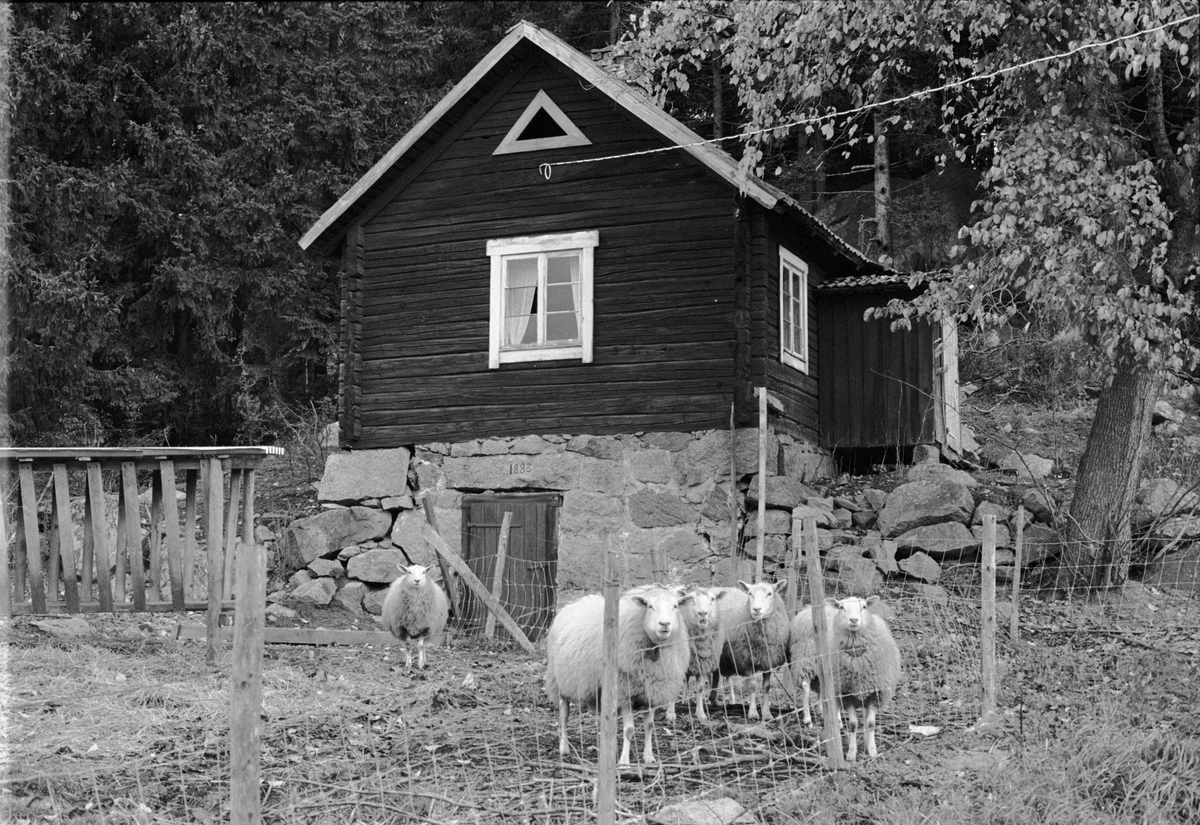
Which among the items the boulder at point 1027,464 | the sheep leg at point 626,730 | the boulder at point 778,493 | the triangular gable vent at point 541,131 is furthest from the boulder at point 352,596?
the boulder at point 1027,464

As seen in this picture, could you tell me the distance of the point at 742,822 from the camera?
733 centimetres

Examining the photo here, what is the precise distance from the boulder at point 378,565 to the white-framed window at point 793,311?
5925 mm

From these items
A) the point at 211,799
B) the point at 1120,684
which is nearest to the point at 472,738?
the point at 211,799

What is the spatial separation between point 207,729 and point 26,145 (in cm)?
1923

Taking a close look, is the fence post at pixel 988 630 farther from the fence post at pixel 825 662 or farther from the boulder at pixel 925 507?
the boulder at pixel 925 507

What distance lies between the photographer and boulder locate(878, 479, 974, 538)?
1639 centimetres

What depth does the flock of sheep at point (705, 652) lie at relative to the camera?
8727 millimetres

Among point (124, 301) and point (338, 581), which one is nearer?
point (338, 581)

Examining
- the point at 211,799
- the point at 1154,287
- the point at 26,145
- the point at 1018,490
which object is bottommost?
the point at 211,799

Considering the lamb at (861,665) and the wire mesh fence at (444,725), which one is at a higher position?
the lamb at (861,665)

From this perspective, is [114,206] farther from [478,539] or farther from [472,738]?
[472,738]

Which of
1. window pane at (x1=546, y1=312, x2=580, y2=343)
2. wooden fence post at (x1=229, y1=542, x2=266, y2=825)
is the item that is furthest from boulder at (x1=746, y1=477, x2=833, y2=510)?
wooden fence post at (x1=229, y1=542, x2=266, y2=825)

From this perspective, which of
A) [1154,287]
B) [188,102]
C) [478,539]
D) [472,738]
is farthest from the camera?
[188,102]

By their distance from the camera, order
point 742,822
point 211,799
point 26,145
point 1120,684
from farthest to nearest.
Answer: point 26,145
point 1120,684
point 211,799
point 742,822
